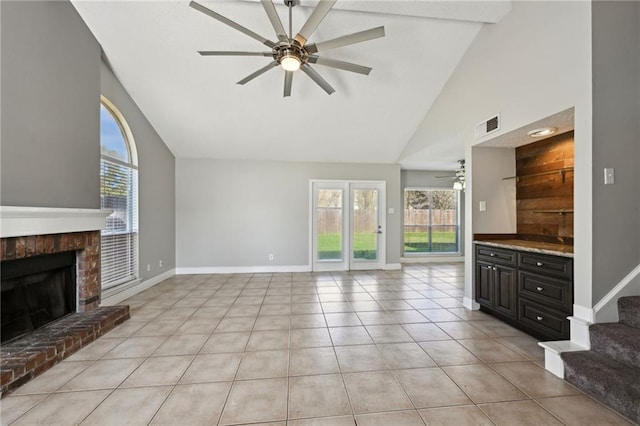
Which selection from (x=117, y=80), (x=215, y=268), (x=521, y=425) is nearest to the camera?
(x=521, y=425)

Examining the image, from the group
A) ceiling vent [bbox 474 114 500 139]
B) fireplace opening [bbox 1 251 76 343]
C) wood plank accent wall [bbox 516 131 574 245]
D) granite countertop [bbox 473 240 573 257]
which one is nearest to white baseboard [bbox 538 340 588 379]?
granite countertop [bbox 473 240 573 257]

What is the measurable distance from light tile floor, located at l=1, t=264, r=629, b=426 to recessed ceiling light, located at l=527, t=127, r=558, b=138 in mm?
2146

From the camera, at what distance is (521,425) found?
5.13 feet

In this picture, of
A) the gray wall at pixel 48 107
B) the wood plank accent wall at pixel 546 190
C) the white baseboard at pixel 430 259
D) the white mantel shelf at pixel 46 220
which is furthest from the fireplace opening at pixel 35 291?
the white baseboard at pixel 430 259

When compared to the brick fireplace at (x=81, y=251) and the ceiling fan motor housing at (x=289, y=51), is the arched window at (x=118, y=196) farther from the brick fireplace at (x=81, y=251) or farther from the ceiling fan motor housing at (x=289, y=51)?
the ceiling fan motor housing at (x=289, y=51)

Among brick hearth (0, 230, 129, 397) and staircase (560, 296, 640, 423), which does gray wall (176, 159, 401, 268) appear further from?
staircase (560, 296, 640, 423)

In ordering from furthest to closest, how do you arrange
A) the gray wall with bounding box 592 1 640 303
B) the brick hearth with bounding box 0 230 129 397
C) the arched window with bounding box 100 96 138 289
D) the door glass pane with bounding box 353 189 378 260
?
the door glass pane with bounding box 353 189 378 260 → the arched window with bounding box 100 96 138 289 → the gray wall with bounding box 592 1 640 303 → the brick hearth with bounding box 0 230 129 397

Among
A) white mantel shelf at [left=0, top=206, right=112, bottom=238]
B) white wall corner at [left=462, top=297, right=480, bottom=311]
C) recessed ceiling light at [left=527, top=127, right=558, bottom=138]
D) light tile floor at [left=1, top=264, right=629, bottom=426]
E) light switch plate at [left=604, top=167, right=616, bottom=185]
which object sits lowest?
light tile floor at [left=1, top=264, right=629, bottom=426]

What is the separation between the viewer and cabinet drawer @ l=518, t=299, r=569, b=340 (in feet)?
7.84

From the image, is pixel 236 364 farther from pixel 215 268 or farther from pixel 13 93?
pixel 215 268

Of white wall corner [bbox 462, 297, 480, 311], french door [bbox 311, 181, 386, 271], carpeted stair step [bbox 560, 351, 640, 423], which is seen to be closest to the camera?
carpeted stair step [bbox 560, 351, 640, 423]

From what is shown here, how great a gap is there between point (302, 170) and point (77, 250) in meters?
3.95

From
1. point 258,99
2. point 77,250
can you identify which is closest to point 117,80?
point 258,99

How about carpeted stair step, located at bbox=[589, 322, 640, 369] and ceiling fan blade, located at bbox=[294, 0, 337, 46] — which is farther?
ceiling fan blade, located at bbox=[294, 0, 337, 46]
